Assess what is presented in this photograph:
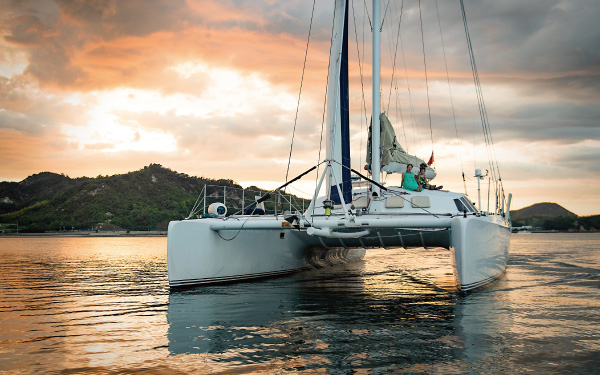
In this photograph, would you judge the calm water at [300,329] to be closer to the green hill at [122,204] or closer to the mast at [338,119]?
the mast at [338,119]

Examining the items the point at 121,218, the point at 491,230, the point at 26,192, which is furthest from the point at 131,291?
the point at 26,192

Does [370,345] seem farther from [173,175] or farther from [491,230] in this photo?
[173,175]

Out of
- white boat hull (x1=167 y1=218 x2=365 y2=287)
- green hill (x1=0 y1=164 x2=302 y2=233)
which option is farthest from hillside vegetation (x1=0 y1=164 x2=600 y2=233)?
white boat hull (x1=167 y1=218 x2=365 y2=287)

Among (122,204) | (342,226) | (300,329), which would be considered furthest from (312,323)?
(122,204)

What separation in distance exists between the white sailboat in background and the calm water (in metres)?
0.51

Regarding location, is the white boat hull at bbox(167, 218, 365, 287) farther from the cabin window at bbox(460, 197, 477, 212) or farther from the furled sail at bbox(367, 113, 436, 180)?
the cabin window at bbox(460, 197, 477, 212)

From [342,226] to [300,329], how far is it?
2326mm

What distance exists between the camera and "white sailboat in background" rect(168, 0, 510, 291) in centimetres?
741

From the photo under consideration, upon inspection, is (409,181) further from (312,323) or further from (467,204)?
(312,323)

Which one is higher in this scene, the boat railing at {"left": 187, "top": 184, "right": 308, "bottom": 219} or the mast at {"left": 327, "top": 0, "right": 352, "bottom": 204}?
the mast at {"left": 327, "top": 0, "right": 352, "bottom": 204}

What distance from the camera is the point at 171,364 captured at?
13.0ft

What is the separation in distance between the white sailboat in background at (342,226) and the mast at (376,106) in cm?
2

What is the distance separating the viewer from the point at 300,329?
17.5ft

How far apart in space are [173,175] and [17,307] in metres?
95.4
